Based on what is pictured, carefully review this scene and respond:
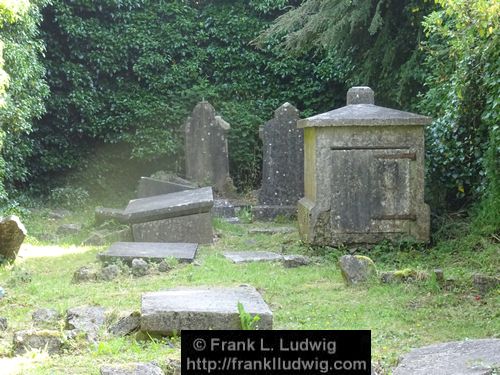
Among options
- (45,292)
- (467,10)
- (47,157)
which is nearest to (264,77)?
(47,157)

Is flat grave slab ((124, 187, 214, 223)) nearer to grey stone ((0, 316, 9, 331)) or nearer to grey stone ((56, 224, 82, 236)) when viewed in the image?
grey stone ((56, 224, 82, 236))

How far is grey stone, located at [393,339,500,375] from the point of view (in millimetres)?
3772

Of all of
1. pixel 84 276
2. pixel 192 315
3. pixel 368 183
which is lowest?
pixel 84 276

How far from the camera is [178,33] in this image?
16.9m

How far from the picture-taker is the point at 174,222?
9.95 m

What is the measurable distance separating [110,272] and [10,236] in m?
1.55

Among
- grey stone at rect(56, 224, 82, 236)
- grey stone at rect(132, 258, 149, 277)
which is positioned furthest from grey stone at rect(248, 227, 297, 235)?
grey stone at rect(132, 258, 149, 277)

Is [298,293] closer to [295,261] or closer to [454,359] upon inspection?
[295,261]

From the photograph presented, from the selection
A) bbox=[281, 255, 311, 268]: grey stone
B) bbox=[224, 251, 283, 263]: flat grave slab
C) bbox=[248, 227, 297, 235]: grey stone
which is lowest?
bbox=[248, 227, 297, 235]: grey stone

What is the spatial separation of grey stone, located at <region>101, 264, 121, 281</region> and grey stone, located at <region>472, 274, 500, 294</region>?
3397 millimetres

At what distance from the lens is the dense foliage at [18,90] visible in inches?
474

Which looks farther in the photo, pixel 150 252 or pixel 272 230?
pixel 272 230

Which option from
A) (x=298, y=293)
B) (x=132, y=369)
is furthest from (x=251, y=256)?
(x=132, y=369)

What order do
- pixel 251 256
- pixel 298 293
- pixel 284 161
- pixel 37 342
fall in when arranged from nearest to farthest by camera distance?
1. pixel 37 342
2. pixel 298 293
3. pixel 251 256
4. pixel 284 161
